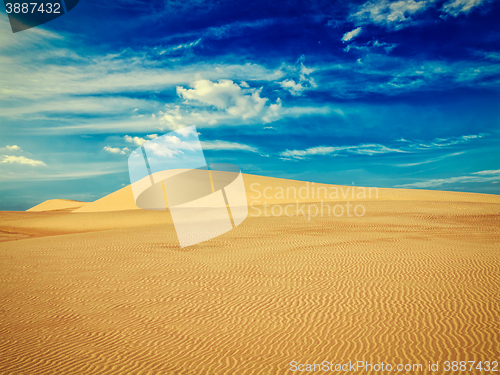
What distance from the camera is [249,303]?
9.80 m

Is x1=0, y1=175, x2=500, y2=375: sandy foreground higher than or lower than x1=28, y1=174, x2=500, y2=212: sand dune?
lower

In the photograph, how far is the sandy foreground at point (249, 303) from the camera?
21.3 ft

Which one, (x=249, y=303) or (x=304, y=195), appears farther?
(x=304, y=195)

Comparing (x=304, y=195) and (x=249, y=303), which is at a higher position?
(x=304, y=195)

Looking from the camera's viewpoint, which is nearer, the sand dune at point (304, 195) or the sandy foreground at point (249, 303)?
the sandy foreground at point (249, 303)

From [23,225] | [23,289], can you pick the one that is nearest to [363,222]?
[23,289]

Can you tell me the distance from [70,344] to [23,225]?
117ft

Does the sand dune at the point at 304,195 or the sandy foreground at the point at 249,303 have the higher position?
the sand dune at the point at 304,195

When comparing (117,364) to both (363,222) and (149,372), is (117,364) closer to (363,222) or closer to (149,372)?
(149,372)

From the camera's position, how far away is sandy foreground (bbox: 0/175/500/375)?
6.48m

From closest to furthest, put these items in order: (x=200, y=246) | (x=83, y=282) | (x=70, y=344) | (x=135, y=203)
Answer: (x=70, y=344) → (x=83, y=282) → (x=200, y=246) → (x=135, y=203)

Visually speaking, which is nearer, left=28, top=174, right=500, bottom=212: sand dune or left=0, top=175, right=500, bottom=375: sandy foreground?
left=0, top=175, right=500, bottom=375: sandy foreground

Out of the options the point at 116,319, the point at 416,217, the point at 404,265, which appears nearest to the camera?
the point at 116,319

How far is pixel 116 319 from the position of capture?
340 inches
